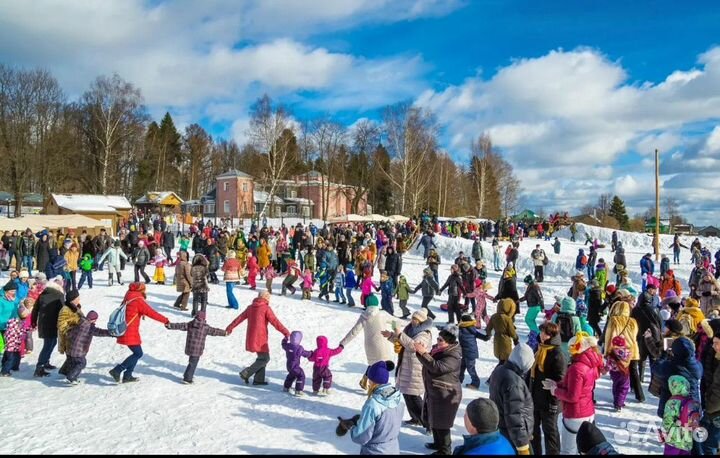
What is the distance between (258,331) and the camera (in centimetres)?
779

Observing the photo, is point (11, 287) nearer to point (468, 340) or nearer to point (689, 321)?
point (468, 340)

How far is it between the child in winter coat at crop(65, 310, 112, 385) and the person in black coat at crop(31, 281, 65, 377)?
776 mm

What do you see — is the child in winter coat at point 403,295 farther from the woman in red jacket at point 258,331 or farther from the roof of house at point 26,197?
the roof of house at point 26,197

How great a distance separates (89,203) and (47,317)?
26892mm

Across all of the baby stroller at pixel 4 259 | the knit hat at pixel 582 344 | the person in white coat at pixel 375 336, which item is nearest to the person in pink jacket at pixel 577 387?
the knit hat at pixel 582 344

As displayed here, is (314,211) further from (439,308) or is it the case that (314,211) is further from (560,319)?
(560,319)

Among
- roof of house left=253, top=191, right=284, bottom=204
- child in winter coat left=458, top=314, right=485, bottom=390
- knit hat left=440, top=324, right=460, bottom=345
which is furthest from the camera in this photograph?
roof of house left=253, top=191, right=284, bottom=204

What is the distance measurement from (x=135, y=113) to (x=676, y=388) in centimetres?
5087

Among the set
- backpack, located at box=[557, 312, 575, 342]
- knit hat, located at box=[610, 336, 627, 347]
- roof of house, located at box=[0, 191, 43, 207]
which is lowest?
knit hat, located at box=[610, 336, 627, 347]

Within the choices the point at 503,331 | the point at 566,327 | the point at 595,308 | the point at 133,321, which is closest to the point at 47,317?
the point at 133,321

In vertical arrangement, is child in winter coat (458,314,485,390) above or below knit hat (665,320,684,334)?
below

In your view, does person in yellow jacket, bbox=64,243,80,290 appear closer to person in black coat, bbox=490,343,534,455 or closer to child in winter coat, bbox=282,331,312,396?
child in winter coat, bbox=282,331,312,396

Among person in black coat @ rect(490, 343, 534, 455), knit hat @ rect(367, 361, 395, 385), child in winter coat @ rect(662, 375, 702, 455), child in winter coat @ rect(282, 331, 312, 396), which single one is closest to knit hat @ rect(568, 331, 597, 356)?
person in black coat @ rect(490, 343, 534, 455)

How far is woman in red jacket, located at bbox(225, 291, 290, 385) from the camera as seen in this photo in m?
7.77
